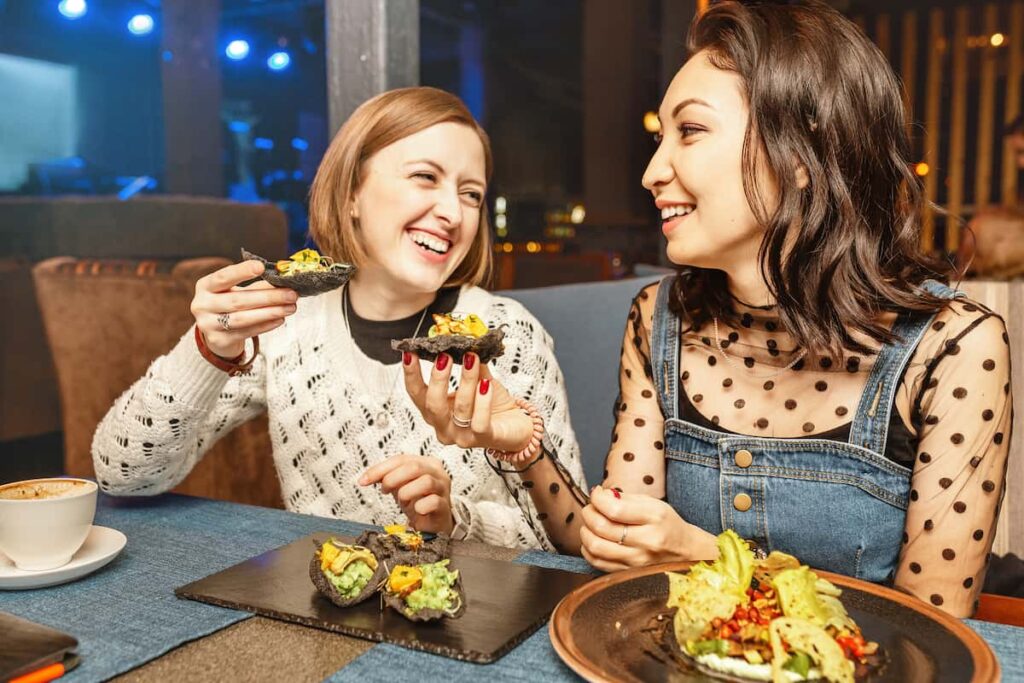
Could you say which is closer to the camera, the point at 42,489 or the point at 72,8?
the point at 42,489

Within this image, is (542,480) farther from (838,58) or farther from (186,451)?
(838,58)

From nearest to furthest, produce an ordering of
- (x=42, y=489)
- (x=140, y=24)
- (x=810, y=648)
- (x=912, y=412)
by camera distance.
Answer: (x=810, y=648), (x=42, y=489), (x=912, y=412), (x=140, y=24)

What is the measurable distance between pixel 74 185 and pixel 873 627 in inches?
79.9

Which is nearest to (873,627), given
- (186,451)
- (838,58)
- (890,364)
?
(890,364)

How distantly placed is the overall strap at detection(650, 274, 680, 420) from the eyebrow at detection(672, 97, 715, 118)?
0.36 m

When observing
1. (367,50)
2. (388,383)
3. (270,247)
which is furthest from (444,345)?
(270,247)

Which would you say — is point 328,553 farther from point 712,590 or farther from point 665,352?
point 665,352

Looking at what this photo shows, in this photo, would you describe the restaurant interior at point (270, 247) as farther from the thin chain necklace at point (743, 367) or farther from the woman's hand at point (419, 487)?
the thin chain necklace at point (743, 367)

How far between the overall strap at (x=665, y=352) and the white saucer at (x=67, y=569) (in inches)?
35.6

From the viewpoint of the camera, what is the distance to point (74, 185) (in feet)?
7.04

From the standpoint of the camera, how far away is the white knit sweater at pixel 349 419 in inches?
66.4

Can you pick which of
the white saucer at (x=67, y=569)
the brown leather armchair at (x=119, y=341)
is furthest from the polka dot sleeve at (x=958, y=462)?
the brown leather armchair at (x=119, y=341)

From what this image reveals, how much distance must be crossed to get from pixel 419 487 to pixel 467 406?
0.25 metres

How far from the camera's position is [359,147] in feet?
6.04
